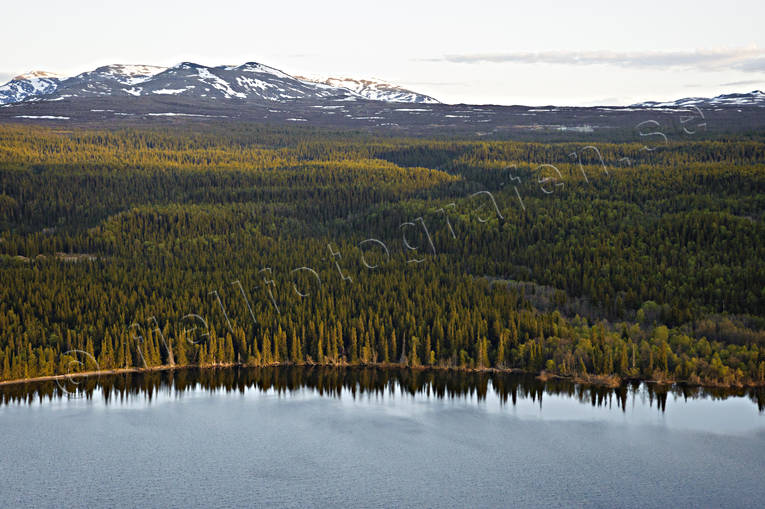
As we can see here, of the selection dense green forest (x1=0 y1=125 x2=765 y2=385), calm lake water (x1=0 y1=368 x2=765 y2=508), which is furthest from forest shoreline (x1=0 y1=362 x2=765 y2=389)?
calm lake water (x1=0 y1=368 x2=765 y2=508)

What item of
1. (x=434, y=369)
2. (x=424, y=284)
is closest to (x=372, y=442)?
(x=434, y=369)

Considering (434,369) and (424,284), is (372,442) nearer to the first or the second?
(434,369)

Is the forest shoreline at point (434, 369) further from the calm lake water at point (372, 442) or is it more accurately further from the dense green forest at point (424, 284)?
the calm lake water at point (372, 442)

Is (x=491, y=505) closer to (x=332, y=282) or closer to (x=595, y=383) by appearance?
(x=595, y=383)

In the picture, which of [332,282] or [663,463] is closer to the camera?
[663,463]

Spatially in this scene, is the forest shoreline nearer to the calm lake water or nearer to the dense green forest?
the dense green forest

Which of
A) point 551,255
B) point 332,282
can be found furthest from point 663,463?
point 551,255
